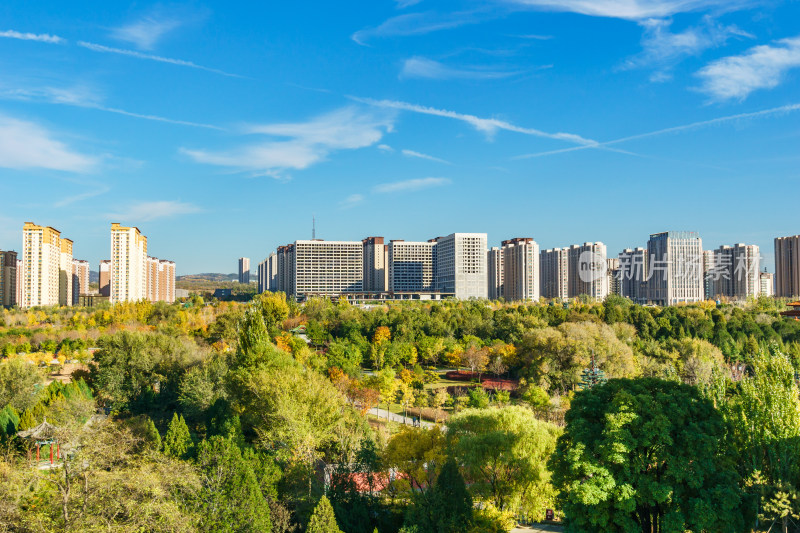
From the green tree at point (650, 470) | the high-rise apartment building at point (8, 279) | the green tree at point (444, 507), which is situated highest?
the high-rise apartment building at point (8, 279)

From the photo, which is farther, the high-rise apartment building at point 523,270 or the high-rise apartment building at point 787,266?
the high-rise apartment building at point 523,270

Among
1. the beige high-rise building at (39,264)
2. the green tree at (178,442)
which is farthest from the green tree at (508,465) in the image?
the beige high-rise building at (39,264)

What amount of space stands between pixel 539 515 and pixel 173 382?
2147cm

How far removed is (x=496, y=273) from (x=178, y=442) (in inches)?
3826

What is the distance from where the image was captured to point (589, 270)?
322ft

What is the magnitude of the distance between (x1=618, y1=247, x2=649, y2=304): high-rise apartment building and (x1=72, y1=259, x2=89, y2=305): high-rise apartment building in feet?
304

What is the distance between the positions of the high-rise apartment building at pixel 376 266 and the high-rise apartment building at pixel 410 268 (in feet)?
6.13

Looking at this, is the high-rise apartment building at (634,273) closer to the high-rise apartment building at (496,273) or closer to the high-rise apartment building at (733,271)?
the high-rise apartment building at (733,271)

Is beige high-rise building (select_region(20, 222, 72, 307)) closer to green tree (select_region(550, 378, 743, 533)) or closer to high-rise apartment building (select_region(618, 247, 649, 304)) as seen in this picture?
green tree (select_region(550, 378, 743, 533))

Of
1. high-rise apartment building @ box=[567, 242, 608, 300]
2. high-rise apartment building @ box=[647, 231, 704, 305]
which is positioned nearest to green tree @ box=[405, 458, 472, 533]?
high-rise apartment building @ box=[647, 231, 704, 305]

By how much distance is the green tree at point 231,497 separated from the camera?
12.3 meters

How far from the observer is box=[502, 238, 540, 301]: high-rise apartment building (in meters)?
97.4

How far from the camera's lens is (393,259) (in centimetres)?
11569

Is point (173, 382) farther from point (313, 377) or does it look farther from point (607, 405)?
point (607, 405)
